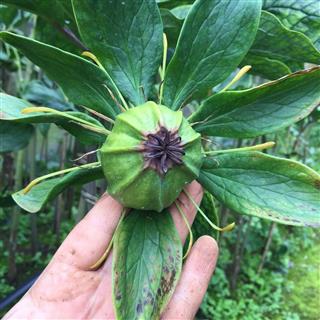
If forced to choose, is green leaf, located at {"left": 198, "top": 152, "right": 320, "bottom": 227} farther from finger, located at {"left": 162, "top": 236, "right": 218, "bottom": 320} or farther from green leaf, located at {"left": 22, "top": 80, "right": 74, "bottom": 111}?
green leaf, located at {"left": 22, "top": 80, "right": 74, "bottom": 111}

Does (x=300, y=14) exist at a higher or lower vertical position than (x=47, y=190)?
higher

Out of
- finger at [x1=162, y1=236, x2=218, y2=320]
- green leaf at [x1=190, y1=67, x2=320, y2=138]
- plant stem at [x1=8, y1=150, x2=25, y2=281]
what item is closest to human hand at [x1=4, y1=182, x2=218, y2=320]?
finger at [x1=162, y1=236, x2=218, y2=320]

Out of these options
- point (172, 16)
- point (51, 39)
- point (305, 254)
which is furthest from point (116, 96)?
point (305, 254)

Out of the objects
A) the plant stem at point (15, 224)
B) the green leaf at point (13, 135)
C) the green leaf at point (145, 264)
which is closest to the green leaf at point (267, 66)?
the green leaf at point (145, 264)

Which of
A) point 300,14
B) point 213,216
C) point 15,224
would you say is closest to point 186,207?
point 213,216

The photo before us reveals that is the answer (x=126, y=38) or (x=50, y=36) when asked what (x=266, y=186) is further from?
(x=50, y=36)

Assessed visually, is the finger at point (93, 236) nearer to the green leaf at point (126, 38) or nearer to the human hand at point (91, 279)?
the human hand at point (91, 279)
